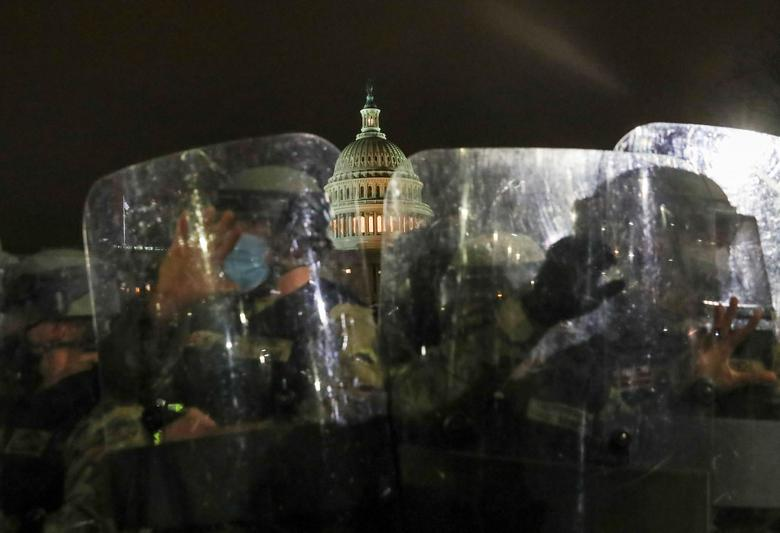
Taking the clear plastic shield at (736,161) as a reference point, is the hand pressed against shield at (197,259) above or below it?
below

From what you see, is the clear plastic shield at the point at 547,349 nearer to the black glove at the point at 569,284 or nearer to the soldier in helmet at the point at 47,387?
the black glove at the point at 569,284

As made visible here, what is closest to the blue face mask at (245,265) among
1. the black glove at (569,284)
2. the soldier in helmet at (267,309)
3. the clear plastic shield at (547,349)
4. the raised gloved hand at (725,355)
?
the soldier in helmet at (267,309)

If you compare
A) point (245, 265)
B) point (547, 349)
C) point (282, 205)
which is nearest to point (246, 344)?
point (245, 265)

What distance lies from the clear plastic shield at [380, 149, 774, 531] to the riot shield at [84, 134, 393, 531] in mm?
135

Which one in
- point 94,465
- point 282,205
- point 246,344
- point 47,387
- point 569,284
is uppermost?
point 282,205

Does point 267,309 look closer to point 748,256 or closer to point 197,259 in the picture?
point 197,259

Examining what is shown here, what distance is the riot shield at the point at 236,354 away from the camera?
8.13 feet

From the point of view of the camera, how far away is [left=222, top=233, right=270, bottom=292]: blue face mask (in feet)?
8.31

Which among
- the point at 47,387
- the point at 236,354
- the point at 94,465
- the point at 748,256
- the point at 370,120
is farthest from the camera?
the point at 370,120

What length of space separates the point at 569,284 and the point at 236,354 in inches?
33.0

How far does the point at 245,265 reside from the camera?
8.32ft

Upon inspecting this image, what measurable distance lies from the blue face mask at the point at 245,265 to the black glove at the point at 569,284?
658 millimetres

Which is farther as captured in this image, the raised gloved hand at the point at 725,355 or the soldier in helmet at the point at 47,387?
the soldier in helmet at the point at 47,387

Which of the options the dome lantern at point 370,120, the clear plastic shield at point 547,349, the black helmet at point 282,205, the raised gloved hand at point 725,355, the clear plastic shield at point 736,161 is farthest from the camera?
the dome lantern at point 370,120
